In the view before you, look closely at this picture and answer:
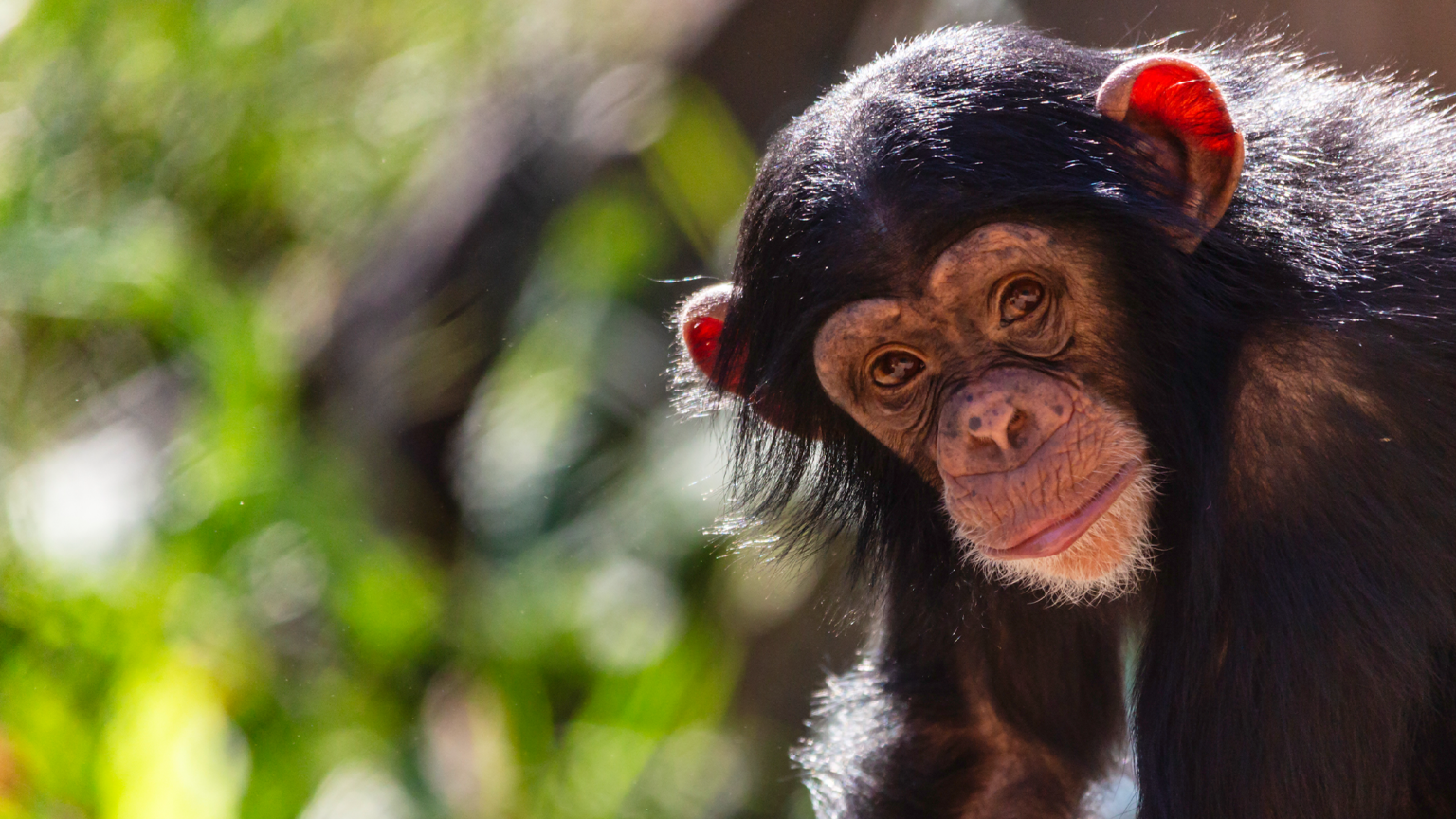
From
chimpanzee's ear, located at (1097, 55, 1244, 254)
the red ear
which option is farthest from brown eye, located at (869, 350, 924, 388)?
chimpanzee's ear, located at (1097, 55, 1244, 254)

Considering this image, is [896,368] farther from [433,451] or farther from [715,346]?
[433,451]

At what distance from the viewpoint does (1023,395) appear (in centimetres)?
271

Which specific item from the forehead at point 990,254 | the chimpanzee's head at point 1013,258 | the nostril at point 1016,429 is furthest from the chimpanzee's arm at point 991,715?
the forehead at point 990,254

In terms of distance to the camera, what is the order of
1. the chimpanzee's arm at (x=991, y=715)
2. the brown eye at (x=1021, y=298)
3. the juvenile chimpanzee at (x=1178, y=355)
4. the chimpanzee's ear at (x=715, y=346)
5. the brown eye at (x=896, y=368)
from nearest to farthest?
1. the juvenile chimpanzee at (x=1178, y=355)
2. the brown eye at (x=1021, y=298)
3. the brown eye at (x=896, y=368)
4. the chimpanzee's ear at (x=715, y=346)
5. the chimpanzee's arm at (x=991, y=715)

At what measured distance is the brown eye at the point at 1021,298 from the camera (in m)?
2.82

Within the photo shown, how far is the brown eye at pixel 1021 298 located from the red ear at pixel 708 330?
2.49 feet

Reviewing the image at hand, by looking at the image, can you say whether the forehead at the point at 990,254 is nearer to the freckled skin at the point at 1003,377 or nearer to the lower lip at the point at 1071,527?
the freckled skin at the point at 1003,377

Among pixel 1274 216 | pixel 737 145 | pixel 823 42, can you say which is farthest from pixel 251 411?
pixel 1274 216

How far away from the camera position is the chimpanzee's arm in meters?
3.53

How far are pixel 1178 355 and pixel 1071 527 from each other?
1.52 feet

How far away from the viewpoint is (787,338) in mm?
3117

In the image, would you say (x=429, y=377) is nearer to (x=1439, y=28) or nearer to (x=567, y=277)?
(x=567, y=277)

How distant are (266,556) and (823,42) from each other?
362cm

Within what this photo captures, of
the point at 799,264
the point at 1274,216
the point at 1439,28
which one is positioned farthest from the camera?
the point at 1439,28
